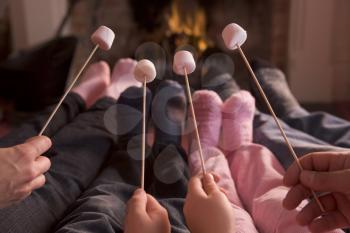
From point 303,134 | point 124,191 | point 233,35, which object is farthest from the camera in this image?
point 303,134

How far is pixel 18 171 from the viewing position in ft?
1.80

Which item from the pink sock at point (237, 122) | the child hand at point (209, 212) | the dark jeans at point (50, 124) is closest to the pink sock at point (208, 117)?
the pink sock at point (237, 122)

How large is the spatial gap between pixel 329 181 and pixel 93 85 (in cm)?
98

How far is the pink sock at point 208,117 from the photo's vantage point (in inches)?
41.4

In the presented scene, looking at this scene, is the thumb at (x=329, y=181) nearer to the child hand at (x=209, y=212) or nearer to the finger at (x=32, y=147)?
the child hand at (x=209, y=212)

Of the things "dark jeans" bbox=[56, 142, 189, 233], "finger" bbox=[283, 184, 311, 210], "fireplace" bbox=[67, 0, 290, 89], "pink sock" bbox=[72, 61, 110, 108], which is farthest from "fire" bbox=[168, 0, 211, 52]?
"finger" bbox=[283, 184, 311, 210]

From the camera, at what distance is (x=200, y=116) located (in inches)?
43.2

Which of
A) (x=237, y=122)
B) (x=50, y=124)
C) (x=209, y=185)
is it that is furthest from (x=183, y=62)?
(x=50, y=124)

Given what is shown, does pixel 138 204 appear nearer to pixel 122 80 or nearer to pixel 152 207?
pixel 152 207

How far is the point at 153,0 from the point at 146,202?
206 centimetres

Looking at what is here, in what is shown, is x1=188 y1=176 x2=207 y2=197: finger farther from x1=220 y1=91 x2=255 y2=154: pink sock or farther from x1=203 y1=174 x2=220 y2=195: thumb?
x1=220 y1=91 x2=255 y2=154: pink sock

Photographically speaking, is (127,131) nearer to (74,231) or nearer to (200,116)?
(200,116)

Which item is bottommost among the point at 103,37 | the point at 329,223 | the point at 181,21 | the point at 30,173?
the point at 181,21

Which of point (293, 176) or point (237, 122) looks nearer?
point (293, 176)
